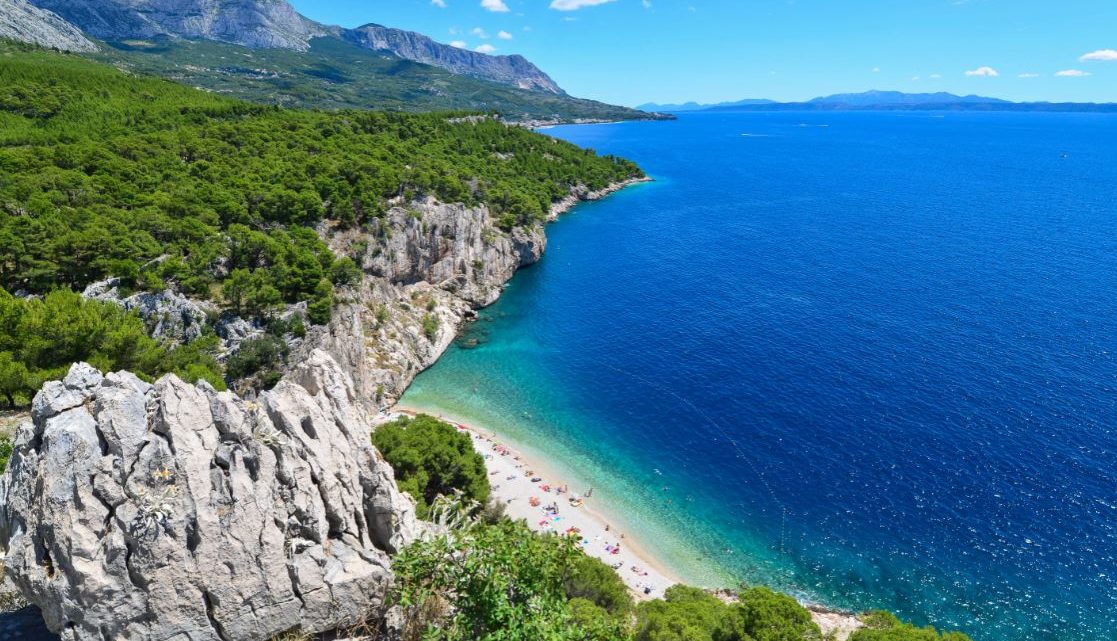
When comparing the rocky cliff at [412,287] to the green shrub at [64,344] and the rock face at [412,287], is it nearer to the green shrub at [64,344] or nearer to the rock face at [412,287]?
the rock face at [412,287]

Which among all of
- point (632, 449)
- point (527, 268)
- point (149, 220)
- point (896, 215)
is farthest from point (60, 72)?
point (896, 215)

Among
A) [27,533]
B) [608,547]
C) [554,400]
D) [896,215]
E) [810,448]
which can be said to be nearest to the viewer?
[27,533]

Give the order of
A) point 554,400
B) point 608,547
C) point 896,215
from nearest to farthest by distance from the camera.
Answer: point 608,547, point 554,400, point 896,215

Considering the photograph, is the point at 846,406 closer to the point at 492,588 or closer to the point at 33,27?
the point at 492,588

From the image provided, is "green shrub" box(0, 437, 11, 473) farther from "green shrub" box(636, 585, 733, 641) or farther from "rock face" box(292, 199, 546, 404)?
"green shrub" box(636, 585, 733, 641)

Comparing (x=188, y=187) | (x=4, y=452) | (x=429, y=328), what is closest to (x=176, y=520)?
(x=4, y=452)

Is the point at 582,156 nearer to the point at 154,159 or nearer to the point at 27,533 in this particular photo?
the point at 154,159
